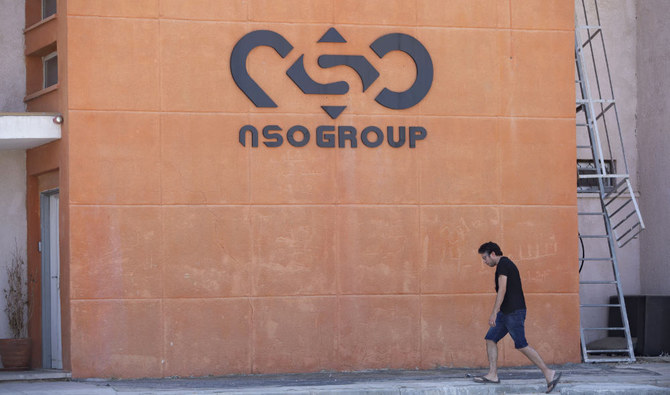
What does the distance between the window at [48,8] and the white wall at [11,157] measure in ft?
1.25

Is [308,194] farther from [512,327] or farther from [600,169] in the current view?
[600,169]

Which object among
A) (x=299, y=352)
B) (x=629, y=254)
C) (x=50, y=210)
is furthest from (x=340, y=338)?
(x=629, y=254)

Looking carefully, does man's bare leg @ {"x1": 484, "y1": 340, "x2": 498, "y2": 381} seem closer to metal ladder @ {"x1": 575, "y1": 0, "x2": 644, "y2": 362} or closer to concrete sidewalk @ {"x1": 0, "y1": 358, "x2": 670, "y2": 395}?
concrete sidewalk @ {"x1": 0, "y1": 358, "x2": 670, "y2": 395}

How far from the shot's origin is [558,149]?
51.5 ft

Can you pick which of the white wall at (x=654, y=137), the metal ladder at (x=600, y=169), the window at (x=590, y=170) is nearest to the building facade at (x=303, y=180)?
the metal ladder at (x=600, y=169)

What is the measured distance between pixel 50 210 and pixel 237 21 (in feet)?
15.0

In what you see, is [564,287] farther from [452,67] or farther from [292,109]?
[292,109]

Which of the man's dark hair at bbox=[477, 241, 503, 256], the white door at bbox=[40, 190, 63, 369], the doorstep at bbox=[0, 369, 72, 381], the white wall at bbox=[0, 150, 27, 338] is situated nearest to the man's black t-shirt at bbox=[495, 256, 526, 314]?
the man's dark hair at bbox=[477, 241, 503, 256]

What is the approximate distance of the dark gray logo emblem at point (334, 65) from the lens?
48.4ft

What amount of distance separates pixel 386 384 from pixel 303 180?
11.3ft

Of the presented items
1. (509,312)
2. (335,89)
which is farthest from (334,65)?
(509,312)

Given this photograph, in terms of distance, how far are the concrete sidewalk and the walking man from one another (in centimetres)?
44

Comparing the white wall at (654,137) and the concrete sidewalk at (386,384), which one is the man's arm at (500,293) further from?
the white wall at (654,137)

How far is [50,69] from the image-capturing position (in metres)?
16.6
